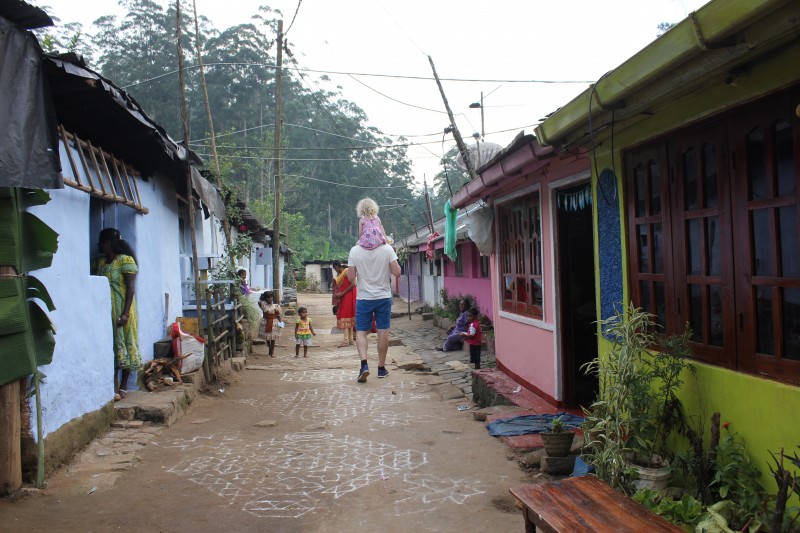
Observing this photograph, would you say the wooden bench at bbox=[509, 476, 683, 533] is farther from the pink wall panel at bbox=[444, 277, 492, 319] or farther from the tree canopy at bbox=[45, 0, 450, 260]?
the tree canopy at bbox=[45, 0, 450, 260]

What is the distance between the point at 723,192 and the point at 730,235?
0.24 m

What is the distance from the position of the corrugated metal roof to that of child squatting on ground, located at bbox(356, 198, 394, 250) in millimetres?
4282

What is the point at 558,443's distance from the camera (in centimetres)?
438

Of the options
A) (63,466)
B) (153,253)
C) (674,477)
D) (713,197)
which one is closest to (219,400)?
(153,253)

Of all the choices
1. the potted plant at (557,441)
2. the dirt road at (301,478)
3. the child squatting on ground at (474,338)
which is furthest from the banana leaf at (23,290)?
the child squatting on ground at (474,338)

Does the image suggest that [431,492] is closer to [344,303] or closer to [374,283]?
[374,283]

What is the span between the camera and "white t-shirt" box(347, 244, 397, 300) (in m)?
7.47

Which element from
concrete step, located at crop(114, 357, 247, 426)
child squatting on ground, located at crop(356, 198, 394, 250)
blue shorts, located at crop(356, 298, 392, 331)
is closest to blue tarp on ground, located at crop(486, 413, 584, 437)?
blue shorts, located at crop(356, 298, 392, 331)

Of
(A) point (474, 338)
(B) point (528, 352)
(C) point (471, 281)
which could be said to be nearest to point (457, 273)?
(C) point (471, 281)

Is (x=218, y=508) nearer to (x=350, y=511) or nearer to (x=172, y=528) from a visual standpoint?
(x=172, y=528)

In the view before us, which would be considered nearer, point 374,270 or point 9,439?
point 9,439

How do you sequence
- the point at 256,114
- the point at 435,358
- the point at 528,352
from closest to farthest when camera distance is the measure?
1. the point at 528,352
2. the point at 435,358
3. the point at 256,114

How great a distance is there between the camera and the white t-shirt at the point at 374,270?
294 inches

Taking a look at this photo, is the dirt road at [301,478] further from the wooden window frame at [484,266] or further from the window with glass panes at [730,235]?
the wooden window frame at [484,266]
